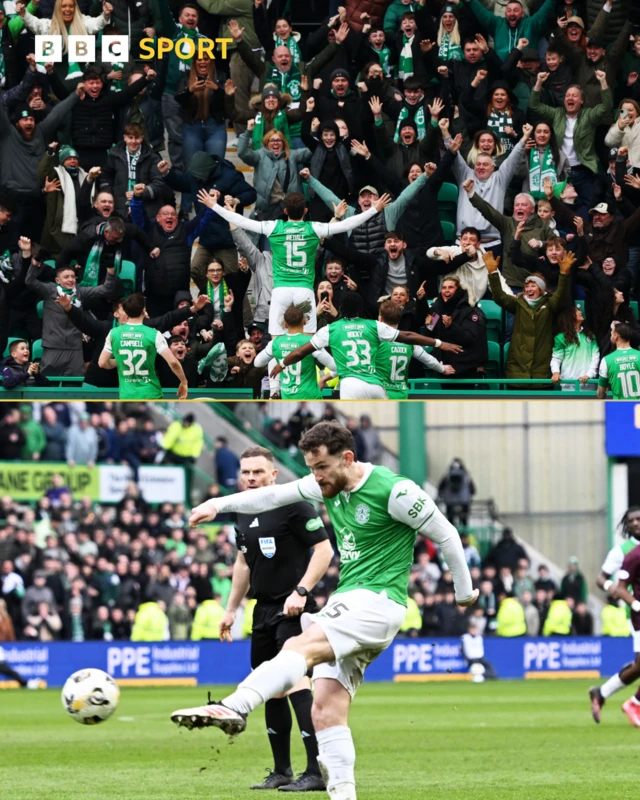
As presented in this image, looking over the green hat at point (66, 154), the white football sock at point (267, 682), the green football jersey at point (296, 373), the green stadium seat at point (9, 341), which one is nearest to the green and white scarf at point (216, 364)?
the green football jersey at point (296, 373)

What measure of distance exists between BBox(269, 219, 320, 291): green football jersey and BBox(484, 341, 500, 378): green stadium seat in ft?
10.2

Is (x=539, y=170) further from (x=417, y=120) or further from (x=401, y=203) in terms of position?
(x=401, y=203)

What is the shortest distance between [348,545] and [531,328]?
10.7 metres

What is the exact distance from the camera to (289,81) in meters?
19.2

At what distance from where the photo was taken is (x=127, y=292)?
695 inches

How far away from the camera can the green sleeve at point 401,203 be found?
695 inches

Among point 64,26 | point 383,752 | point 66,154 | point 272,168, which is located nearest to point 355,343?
point 272,168

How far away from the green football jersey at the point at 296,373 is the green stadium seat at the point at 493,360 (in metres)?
2.57

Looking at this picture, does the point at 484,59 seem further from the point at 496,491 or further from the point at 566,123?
the point at 496,491

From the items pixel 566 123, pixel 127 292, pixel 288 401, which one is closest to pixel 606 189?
pixel 566 123

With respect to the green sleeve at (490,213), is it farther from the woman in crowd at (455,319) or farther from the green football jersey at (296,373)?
the green football jersey at (296,373)

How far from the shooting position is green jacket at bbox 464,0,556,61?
64.7ft

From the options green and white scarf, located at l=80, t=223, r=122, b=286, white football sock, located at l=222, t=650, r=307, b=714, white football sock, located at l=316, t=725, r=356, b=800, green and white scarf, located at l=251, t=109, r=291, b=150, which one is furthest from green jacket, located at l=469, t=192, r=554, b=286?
white football sock, located at l=222, t=650, r=307, b=714

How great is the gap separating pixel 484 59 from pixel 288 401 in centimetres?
572
